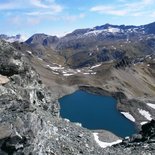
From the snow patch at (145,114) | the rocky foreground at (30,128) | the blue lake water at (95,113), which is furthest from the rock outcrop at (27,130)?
the snow patch at (145,114)

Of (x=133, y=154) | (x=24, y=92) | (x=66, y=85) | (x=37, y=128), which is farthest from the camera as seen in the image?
(x=66, y=85)

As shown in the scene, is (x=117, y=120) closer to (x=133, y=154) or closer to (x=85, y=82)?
(x=85, y=82)

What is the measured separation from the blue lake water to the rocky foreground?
200 ft

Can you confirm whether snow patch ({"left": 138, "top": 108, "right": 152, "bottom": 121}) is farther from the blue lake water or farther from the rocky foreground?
the rocky foreground

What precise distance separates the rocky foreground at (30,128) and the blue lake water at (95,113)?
6101 centimetres

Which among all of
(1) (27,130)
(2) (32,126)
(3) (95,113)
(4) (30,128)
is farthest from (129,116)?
(1) (27,130)

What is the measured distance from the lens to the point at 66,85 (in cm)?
17750

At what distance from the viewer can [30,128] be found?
3122cm

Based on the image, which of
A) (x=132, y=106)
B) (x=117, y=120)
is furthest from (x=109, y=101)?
(x=117, y=120)

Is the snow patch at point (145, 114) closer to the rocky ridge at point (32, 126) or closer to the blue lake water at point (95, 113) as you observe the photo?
the blue lake water at point (95, 113)

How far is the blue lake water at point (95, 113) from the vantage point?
112m

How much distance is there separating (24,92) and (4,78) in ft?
9.15

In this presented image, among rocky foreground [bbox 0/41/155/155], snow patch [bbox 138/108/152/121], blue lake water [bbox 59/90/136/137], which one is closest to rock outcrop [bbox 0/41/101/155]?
rocky foreground [bbox 0/41/155/155]

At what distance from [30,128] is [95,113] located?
98690 millimetres
